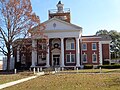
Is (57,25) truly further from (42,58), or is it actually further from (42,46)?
(42,58)

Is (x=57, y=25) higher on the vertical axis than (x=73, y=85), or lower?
higher

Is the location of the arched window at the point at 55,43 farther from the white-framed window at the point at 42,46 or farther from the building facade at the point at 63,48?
the white-framed window at the point at 42,46

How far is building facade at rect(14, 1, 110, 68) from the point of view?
53.9 metres

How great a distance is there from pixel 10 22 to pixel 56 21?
1460 centimetres

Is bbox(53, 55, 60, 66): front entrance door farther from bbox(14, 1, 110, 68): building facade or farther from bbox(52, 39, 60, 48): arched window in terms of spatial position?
bbox(52, 39, 60, 48): arched window

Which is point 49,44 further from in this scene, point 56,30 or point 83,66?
point 83,66

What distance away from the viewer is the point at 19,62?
2338 inches

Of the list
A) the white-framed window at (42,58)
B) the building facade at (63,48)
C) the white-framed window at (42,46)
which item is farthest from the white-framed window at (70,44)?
the white-framed window at (42,58)

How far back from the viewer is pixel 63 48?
54.3 m

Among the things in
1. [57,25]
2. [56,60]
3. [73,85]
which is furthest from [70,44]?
[73,85]

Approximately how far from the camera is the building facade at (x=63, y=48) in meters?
53.9

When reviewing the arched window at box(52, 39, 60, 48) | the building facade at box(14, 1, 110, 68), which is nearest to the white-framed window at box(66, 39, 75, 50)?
the building facade at box(14, 1, 110, 68)

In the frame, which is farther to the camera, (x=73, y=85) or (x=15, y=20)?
(x=15, y=20)

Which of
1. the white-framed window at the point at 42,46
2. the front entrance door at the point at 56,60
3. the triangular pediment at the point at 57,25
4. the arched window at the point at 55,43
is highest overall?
the triangular pediment at the point at 57,25
